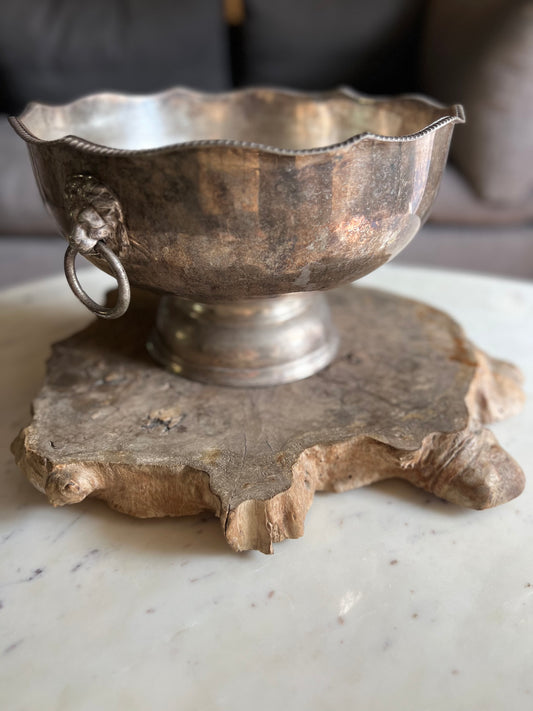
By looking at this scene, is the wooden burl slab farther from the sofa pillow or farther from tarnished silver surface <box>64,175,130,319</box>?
the sofa pillow

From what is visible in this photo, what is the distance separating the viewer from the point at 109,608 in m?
0.50

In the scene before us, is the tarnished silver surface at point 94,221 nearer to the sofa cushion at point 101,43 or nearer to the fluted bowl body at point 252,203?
the fluted bowl body at point 252,203

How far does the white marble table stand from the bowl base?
16cm

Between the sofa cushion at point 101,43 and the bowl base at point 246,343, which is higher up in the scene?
the sofa cushion at point 101,43

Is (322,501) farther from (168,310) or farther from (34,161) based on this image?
(34,161)

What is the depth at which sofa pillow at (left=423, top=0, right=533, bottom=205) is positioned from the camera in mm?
1372

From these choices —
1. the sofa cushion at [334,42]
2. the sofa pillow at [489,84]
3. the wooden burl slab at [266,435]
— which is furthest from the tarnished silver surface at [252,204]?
the sofa cushion at [334,42]

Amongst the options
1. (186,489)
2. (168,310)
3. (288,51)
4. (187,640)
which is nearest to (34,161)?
(168,310)

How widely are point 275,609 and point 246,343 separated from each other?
297 mm

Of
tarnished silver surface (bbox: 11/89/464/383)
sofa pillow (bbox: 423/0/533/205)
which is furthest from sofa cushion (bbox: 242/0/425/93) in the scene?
tarnished silver surface (bbox: 11/89/464/383)

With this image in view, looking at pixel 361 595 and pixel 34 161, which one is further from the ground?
pixel 34 161

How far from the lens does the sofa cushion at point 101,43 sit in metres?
1.69

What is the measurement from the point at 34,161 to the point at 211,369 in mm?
270

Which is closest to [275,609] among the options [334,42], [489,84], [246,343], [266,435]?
[266,435]
